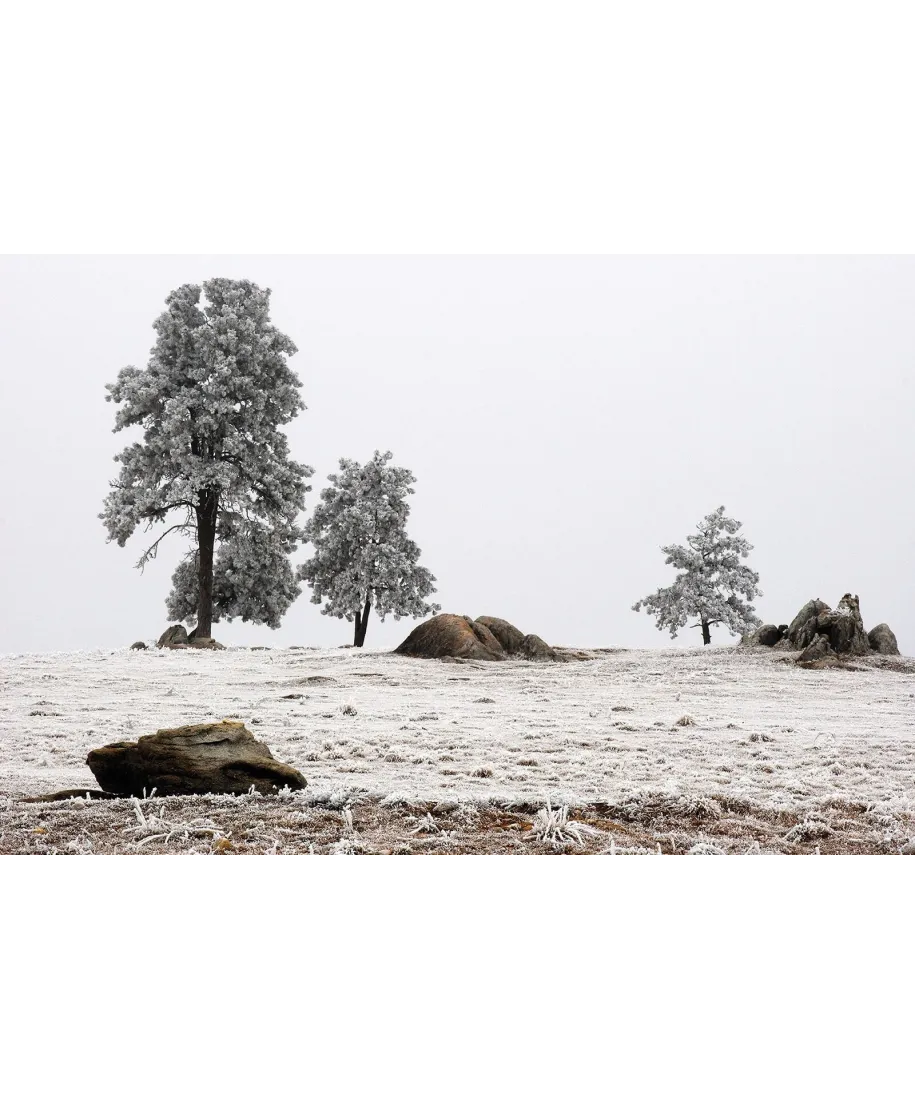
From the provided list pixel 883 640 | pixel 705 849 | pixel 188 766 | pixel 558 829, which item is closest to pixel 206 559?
pixel 883 640

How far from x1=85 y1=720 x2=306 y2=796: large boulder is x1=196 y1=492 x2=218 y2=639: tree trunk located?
1550cm

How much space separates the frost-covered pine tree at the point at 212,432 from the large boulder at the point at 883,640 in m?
14.1

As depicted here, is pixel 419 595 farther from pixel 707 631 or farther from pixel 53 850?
pixel 53 850

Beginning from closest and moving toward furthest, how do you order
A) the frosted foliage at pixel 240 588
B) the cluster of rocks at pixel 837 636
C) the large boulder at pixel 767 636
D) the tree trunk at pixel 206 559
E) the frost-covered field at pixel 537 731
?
the frost-covered field at pixel 537 731 → the cluster of rocks at pixel 837 636 → the large boulder at pixel 767 636 → the tree trunk at pixel 206 559 → the frosted foliage at pixel 240 588

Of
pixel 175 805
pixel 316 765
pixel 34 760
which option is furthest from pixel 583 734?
pixel 34 760

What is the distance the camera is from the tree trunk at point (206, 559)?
21.6m

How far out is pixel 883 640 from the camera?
55.5 ft

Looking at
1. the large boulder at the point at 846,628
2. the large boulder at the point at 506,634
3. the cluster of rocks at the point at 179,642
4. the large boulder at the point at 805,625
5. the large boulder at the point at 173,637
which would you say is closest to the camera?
the large boulder at the point at 846,628

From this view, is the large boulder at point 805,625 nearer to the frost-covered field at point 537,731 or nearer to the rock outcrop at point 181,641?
the frost-covered field at point 537,731

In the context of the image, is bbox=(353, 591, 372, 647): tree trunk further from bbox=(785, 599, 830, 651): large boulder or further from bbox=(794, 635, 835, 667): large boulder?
bbox=(794, 635, 835, 667): large boulder

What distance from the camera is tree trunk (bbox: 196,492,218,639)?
850 inches

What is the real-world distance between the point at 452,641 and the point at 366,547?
31.4ft

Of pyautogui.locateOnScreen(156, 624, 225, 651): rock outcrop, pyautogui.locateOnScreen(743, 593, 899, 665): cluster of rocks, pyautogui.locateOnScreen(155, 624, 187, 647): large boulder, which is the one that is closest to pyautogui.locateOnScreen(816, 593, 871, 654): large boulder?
pyautogui.locateOnScreen(743, 593, 899, 665): cluster of rocks

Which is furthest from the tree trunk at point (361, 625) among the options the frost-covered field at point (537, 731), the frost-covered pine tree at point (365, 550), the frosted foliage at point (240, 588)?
the frost-covered field at point (537, 731)
